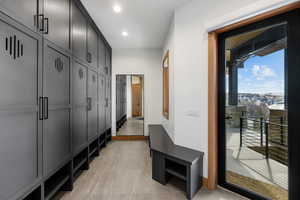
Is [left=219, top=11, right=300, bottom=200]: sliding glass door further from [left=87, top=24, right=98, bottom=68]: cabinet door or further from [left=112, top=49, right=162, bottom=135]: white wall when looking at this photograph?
[left=112, top=49, right=162, bottom=135]: white wall

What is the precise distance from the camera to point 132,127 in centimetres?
500

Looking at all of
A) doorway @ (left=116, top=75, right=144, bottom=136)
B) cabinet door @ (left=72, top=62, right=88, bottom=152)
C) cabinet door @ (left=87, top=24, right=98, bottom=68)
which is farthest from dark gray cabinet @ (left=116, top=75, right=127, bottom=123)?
cabinet door @ (left=72, top=62, right=88, bottom=152)

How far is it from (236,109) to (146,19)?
2.46m

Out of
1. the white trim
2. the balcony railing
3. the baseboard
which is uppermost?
the white trim

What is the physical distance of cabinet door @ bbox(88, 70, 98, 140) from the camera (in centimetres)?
282

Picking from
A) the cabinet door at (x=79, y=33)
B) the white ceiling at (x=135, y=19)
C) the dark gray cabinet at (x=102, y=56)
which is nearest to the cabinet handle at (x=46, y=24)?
the cabinet door at (x=79, y=33)

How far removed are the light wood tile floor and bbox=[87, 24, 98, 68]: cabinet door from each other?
216cm

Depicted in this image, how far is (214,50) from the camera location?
2.08 meters

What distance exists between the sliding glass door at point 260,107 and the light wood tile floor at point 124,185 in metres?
0.44

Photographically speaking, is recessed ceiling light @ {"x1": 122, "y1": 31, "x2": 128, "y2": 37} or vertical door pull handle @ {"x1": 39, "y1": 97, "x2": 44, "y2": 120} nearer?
vertical door pull handle @ {"x1": 39, "y1": 97, "x2": 44, "y2": 120}

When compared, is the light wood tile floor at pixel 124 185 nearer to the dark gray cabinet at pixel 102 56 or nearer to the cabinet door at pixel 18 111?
the cabinet door at pixel 18 111

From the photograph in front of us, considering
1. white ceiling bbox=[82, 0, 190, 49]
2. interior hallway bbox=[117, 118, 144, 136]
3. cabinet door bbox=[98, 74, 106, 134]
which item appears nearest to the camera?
white ceiling bbox=[82, 0, 190, 49]

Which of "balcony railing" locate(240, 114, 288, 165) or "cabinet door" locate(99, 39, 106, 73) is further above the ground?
"cabinet door" locate(99, 39, 106, 73)

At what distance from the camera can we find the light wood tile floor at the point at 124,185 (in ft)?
6.37
